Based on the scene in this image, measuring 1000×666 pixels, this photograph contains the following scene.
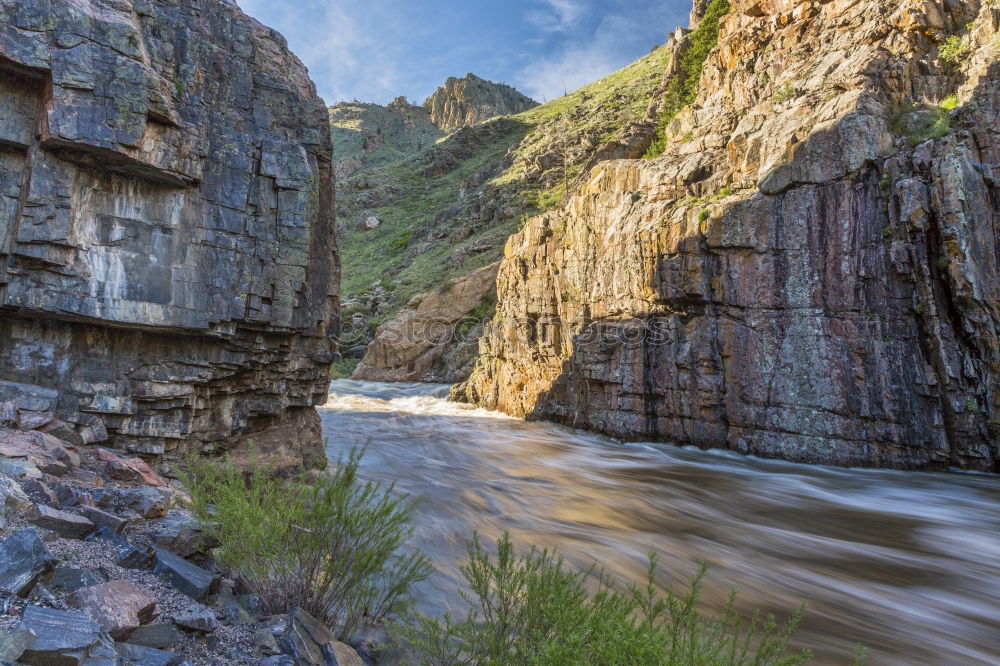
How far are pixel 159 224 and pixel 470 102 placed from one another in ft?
357

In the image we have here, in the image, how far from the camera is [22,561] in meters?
2.59

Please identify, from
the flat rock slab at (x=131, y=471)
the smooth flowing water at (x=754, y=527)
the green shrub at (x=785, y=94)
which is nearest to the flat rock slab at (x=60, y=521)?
the flat rock slab at (x=131, y=471)

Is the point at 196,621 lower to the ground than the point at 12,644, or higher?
lower

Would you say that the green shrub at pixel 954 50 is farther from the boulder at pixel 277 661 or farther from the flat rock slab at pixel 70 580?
the flat rock slab at pixel 70 580

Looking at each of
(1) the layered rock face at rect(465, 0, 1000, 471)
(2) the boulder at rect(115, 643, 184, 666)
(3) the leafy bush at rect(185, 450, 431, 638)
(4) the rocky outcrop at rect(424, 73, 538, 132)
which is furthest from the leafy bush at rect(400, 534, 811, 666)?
(4) the rocky outcrop at rect(424, 73, 538, 132)

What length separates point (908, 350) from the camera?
11578 millimetres

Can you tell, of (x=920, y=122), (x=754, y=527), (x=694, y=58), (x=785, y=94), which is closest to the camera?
(x=754, y=527)

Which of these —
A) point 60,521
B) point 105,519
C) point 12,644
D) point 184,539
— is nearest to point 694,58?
point 184,539

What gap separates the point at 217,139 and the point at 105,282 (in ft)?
8.74

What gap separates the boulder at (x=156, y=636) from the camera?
2652mm

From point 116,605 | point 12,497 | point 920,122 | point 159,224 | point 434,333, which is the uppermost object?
point 920,122

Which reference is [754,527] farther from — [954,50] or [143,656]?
[954,50]

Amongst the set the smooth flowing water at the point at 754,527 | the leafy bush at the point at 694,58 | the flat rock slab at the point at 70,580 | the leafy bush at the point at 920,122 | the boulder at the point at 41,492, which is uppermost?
the leafy bush at the point at 694,58

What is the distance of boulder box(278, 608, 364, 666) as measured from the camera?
3061 millimetres
